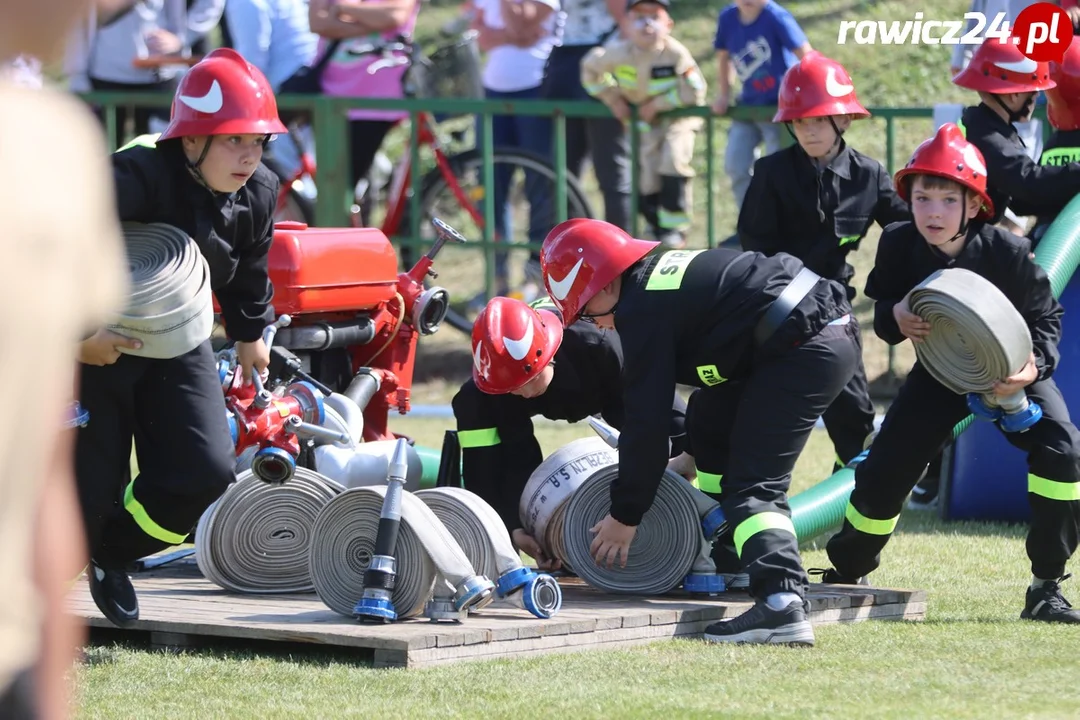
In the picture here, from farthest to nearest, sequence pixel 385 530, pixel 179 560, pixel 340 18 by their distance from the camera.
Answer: pixel 340 18
pixel 179 560
pixel 385 530

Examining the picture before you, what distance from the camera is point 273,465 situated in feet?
19.1

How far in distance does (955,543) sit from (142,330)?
366 cm

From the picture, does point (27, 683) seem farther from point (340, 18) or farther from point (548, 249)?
point (340, 18)

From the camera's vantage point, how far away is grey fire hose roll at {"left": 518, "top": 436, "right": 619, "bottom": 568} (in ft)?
19.7

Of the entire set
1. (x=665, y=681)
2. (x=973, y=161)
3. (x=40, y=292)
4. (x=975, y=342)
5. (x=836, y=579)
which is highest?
A: (x=40, y=292)

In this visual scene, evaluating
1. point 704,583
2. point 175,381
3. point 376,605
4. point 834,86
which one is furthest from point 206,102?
point 834,86

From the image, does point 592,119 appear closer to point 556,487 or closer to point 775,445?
point 556,487

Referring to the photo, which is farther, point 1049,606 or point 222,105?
point 1049,606

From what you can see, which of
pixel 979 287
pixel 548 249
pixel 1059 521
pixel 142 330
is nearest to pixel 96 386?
pixel 142 330

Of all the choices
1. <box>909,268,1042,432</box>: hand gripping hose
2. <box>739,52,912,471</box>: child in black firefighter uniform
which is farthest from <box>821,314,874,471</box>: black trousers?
<box>909,268,1042,432</box>: hand gripping hose

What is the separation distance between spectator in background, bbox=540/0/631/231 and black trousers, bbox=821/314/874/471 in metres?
4.15

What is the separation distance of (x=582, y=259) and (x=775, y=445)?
81 cm

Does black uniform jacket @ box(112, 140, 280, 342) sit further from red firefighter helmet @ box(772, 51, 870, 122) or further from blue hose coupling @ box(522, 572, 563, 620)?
→ red firefighter helmet @ box(772, 51, 870, 122)

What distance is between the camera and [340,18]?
11.5 m
